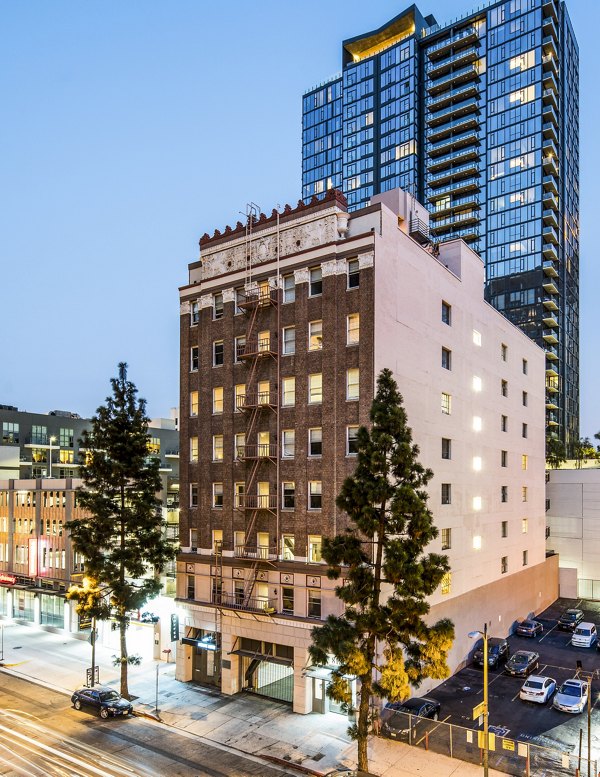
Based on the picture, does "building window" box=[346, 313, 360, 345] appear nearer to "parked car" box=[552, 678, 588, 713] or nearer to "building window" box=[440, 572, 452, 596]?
"building window" box=[440, 572, 452, 596]

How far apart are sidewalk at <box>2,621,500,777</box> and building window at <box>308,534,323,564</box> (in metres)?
8.78

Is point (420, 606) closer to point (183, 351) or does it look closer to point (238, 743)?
point (238, 743)

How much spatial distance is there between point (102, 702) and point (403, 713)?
17320 millimetres

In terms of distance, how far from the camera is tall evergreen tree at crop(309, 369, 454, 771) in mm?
25688

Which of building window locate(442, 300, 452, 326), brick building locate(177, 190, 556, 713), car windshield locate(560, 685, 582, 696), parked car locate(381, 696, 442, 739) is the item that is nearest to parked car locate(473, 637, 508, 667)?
brick building locate(177, 190, 556, 713)

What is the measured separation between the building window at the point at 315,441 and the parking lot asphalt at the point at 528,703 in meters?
17.2

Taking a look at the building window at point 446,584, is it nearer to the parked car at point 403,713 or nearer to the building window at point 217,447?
the parked car at point 403,713

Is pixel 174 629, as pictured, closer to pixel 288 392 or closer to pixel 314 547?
pixel 314 547

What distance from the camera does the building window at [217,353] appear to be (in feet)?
145

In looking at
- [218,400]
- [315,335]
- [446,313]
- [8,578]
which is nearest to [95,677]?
[218,400]

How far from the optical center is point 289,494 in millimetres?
39094

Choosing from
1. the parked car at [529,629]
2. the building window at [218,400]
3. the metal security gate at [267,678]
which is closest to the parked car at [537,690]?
the metal security gate at [267,678]

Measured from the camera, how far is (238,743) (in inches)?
1254

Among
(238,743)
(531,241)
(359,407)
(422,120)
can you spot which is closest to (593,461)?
(531,241)
